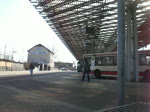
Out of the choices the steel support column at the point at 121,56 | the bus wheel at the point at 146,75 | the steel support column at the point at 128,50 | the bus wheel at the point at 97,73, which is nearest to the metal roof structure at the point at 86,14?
the steel support column at the point at 128,50

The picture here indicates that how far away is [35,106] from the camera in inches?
324

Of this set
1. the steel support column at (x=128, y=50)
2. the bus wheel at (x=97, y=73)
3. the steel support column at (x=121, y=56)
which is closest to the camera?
the steel support column at (x=121, y=56)

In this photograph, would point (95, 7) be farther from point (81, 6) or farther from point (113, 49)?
point (113, 49)

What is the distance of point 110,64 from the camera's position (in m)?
24.0

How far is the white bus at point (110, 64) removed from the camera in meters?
21.4

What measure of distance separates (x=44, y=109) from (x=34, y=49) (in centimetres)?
9254

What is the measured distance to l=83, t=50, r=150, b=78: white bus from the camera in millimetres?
21406

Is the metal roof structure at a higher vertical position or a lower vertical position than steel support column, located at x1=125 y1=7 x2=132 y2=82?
higher

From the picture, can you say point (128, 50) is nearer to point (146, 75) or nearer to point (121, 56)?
point (146, 75)

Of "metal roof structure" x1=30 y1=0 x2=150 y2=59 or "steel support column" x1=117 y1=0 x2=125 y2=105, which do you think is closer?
"steel support column" x1=117 y1=0 x2=125 y2=105

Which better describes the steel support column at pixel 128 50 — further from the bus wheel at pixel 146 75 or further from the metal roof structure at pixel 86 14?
the bus wheel at pixel 146 75

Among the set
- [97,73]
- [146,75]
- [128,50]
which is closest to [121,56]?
[128,50]

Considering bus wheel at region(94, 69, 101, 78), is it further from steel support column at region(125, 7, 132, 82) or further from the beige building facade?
the beige building facade

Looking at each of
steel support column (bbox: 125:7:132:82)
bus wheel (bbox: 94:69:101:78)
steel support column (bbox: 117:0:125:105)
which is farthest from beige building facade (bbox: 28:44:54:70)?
steel support column (bbox: 117:0:125:105)
